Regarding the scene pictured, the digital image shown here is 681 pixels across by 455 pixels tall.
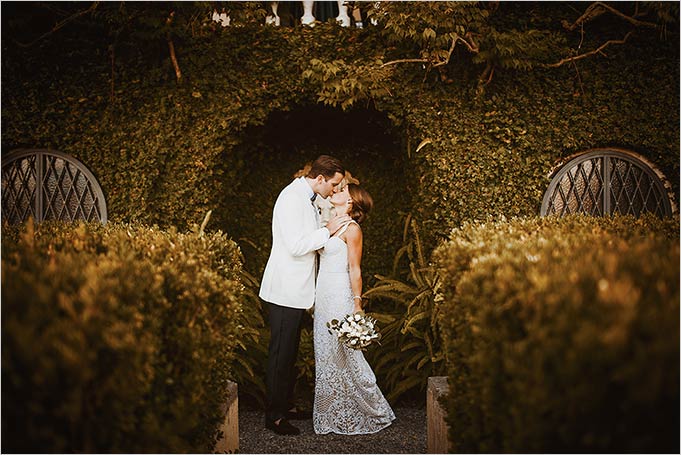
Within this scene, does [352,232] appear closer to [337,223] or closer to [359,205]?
[337,223]

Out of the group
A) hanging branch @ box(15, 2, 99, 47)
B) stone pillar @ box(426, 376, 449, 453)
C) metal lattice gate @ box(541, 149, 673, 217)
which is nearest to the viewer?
stone pillar @ box(426, 376, 449, 453)

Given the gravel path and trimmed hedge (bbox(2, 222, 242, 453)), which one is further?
the gravel path

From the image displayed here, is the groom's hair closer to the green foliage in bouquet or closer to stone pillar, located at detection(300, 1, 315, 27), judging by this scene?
the green foliage in bouquet

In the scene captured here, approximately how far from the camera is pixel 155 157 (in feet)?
22.1

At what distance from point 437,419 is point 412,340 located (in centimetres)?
211

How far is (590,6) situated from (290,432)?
5.66 metres

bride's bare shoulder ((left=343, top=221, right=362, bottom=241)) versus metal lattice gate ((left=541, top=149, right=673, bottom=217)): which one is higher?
metal lattice gate ((left=541, top=149, right=673, bottom=217))

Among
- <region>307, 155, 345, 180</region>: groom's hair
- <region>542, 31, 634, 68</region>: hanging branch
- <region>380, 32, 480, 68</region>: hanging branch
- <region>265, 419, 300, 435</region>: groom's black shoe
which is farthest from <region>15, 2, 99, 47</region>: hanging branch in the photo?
<region>542, 31, 634, 68</region>: hanging branch

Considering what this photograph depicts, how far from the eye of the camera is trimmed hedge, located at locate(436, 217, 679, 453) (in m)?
1.84

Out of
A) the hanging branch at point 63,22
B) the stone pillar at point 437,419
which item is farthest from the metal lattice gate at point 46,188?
the stone pillar at point 437,419

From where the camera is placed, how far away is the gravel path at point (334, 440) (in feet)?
16.2

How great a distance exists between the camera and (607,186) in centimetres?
709

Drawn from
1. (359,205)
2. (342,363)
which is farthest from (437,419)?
(359,205)

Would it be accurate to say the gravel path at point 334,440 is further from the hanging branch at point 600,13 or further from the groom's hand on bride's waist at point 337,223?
the hanging branch at point 600,13
